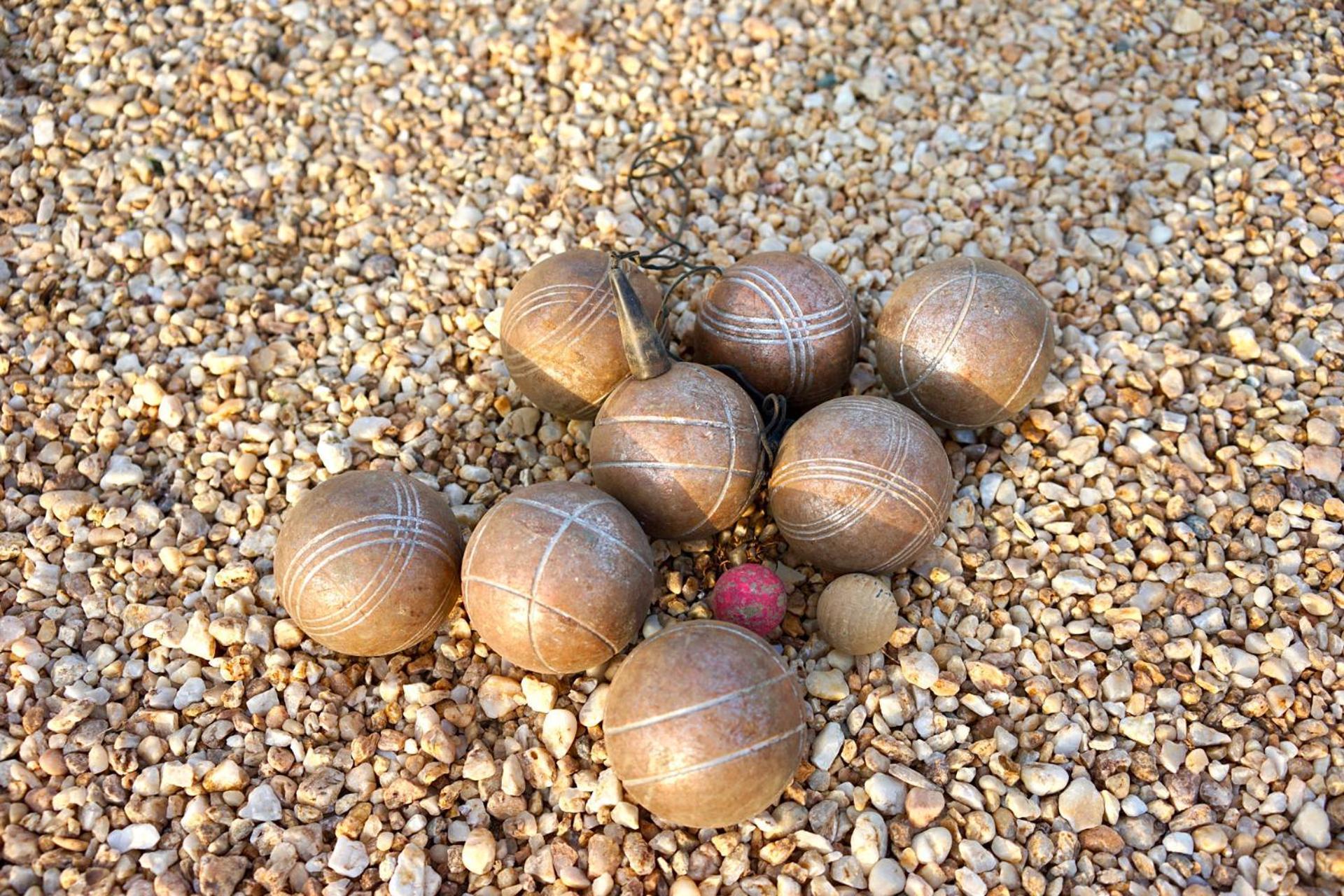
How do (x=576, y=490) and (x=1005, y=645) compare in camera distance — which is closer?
(x=576, y=490)

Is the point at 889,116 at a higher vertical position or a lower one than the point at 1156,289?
higher

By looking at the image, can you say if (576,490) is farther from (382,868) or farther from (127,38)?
(127,38)

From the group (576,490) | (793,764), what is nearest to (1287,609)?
(793,764)

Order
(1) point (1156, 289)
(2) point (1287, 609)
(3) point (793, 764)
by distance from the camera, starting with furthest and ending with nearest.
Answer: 1. (1) point (1156, 289)
2. (2) point (1287, 609)
3. (3) point (793, 764)

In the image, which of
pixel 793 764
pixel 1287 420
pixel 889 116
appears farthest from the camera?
pixel 889 116

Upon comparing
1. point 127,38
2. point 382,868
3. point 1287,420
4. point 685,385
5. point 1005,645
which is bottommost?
point 382,868

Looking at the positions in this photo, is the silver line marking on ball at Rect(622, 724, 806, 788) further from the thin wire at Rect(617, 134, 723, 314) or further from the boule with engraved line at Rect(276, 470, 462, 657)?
the thin wire at Rect(617, 134, 723, 314)
